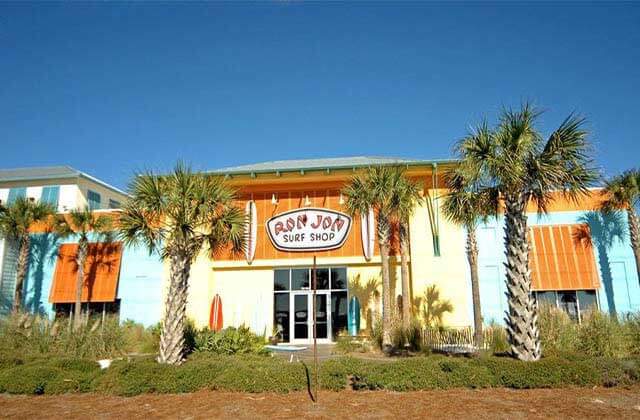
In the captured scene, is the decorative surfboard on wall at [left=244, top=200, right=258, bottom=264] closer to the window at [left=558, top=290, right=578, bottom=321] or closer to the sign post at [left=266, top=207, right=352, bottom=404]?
the sign post at [left=266, top=207, right=352, bottom=404]

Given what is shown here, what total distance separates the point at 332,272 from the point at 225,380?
497 inches

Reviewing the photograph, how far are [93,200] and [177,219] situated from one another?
2142 cm

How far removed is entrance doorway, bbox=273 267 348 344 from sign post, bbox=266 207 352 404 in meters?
0.63

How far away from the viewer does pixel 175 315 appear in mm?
12203

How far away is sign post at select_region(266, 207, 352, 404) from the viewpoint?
22500 mm

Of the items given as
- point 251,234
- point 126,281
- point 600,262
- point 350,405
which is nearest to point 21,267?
point 126,281

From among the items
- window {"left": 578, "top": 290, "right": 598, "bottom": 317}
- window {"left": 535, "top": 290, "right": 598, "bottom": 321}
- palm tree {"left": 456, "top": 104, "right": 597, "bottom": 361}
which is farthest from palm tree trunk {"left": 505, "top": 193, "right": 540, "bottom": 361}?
window {"left": 578, "top": 290, "right": 598, "bottom": 317}

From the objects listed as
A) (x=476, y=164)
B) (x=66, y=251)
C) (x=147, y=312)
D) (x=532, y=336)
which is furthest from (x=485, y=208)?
(x=66, y=251)

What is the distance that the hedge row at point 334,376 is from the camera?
995 cm

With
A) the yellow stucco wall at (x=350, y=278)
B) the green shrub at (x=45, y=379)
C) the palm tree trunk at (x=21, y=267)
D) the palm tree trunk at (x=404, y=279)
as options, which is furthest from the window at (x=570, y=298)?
the palm tree trunk at (x=21, y=267)

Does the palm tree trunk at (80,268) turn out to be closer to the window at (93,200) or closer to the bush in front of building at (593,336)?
the window at (93,200)

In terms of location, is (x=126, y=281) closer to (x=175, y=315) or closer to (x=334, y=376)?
(x=175, y=315)

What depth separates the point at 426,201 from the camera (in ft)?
73.7

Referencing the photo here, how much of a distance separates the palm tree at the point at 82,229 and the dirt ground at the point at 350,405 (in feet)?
44.2
